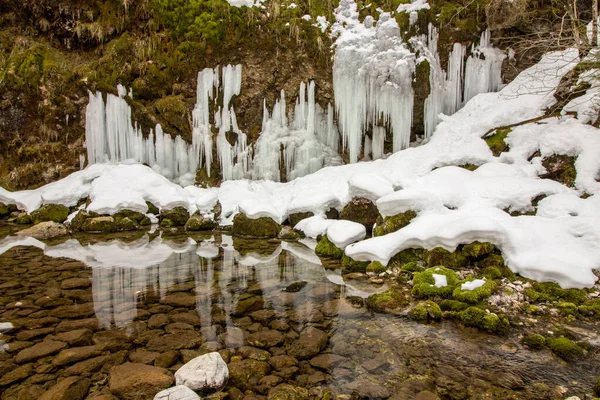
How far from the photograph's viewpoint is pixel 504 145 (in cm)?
985

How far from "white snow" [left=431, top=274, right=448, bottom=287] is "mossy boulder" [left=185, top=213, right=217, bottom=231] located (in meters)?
8.66

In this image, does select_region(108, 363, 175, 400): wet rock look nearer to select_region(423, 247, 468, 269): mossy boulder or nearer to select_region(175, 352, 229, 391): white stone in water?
select_region(175, 352, 229, 391): white stone in water

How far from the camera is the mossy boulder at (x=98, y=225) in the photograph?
11484mm

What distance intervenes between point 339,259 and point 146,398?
5530mm

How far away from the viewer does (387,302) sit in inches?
205

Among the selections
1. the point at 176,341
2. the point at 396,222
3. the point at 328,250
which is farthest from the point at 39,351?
the point at 396,222

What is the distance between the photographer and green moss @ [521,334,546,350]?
4010mm

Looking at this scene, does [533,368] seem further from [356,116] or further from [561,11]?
[561,11]

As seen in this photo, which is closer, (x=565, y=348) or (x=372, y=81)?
(x=565, y=348)

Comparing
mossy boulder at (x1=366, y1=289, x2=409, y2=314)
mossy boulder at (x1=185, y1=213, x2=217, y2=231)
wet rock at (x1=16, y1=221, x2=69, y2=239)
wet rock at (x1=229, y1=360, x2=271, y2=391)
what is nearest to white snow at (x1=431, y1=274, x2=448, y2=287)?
mossy boulder at (x1=366, y1=289, x2=409, y2=314)

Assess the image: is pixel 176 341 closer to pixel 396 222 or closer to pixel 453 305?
pixel 453 305

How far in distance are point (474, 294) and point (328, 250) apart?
3.92 m

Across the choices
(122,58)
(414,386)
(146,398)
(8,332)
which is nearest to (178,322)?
(146,398)

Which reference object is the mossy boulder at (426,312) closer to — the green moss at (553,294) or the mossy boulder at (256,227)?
the green moss at (553,294)
